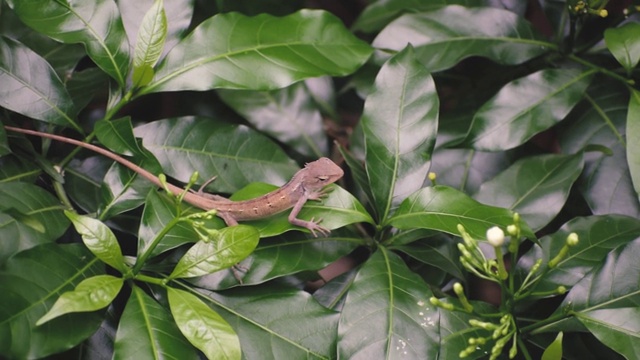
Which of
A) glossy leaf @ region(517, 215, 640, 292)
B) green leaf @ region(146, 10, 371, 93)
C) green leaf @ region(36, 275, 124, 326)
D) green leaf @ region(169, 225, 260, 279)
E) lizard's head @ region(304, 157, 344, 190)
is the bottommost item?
glossy leaf @ region(517, 215, 640, 292)

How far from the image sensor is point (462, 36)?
246 cm

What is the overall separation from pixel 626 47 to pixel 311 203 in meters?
1.22

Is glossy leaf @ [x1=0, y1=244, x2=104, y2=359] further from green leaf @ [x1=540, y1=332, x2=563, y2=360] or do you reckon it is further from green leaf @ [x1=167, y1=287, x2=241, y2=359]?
green leaf @ [x1=540, y1=332, x2=563, y2=360]

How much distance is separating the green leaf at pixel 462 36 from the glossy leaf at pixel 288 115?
39 centimetres

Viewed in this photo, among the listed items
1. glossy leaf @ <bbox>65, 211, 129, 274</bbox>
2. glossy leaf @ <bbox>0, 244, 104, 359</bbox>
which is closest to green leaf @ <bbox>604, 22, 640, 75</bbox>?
glossy leaf @ <bbox>65, 211, 129, 274</bbox>

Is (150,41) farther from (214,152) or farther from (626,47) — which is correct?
(626,47)

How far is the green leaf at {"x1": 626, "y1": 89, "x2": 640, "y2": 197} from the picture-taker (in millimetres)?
2084

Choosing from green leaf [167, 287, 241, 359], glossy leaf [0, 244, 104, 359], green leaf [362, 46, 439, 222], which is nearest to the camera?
glossy leaf [0, 244, 104, 359]

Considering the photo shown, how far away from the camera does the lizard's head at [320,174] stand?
7.47 ft

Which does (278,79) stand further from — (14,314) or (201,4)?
(14,314)

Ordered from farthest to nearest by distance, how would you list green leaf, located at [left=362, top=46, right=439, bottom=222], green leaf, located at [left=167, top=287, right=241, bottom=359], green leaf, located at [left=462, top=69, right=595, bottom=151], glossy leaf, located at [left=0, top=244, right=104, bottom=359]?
green leaf, located at [left=462, top=69, right=595, bottom=151] → green leaf, located at [left=362, top=46, right=439, bottom=222] → green leaf, located at [left=167, top=287, right=241, bottom=359] → glossy leaf, located at [left=0, top=244, right=104, bottom=359]

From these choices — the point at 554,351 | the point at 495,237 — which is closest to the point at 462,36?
the point at 495,237

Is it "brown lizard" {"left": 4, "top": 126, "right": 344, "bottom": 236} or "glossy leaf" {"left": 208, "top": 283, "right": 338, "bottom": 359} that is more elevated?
"brown lizard" {"left": 4, "top": 126, "right": 344, "bottom": 236}

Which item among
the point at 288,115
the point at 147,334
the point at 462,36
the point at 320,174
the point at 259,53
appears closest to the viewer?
the point at 147,334
